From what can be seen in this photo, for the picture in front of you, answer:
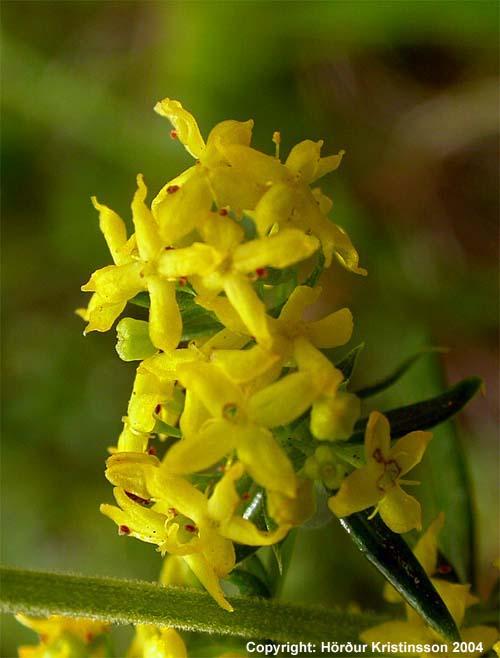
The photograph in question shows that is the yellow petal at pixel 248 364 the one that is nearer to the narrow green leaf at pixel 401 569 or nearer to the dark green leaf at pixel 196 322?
the dark green leaf at pixel 196 322

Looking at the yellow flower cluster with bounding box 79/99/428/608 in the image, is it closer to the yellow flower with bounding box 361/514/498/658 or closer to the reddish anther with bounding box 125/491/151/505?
the reddish anther with bounding box 125/491/151/505

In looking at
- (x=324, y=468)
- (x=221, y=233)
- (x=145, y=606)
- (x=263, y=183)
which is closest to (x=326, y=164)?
(x=263, y=183)

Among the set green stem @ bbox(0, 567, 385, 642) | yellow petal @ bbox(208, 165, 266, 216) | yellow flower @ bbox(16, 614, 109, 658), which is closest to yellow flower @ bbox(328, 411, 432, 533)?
green stem @ bbox(0, 567, 385, 642)

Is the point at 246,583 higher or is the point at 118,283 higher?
the point at 118,283

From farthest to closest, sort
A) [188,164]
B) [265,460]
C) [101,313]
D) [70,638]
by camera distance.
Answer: [188,164] → [70,638] → [101,313] → [265,460]

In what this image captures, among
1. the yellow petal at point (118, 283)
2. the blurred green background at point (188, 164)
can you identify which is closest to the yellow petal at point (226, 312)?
the yellow petal at point (118, 283)

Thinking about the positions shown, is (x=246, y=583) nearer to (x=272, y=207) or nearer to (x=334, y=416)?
(x=334, y=416)

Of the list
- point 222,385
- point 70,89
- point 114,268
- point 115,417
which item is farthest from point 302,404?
point 70,89
